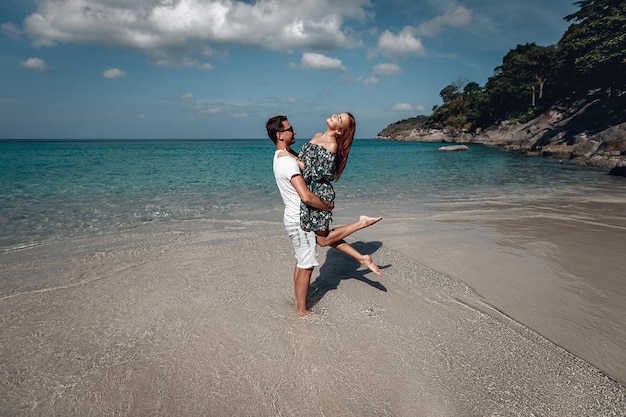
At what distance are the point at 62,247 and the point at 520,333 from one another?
287 inches

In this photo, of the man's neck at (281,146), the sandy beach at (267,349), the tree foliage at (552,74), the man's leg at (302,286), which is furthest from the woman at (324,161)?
the tree foliage at (552,74)

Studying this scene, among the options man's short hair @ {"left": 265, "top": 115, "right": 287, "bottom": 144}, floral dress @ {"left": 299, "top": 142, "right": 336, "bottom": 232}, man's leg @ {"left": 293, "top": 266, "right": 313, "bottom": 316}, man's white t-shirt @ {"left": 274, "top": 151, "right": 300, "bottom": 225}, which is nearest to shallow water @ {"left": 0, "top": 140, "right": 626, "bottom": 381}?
man's leg @ {"left": 293, "top": 266, "right": 313, "bottom": 316}

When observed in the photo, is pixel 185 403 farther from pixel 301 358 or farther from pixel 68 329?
pixel 68 329

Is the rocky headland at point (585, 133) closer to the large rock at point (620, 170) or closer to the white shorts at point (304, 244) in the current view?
the large rock at point (620, 170)

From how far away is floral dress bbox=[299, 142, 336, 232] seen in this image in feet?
10.9

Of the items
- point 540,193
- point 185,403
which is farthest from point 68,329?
point 540,193

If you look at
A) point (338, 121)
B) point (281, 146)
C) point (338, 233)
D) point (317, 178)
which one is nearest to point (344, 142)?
point (338, 121)

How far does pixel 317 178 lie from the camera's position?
11.0ft

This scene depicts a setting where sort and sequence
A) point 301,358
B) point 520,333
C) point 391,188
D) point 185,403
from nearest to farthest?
point 185,403, point 301,358, point 520,333, point 391,188

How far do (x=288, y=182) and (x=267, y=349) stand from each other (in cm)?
163

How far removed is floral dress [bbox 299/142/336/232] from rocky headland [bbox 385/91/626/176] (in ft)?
70.3

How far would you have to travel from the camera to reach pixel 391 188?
1474 centimetres

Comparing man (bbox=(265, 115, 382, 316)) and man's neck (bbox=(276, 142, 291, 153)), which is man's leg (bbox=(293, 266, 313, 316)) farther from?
man's neck (bbox=(276, 142, 291, 153))

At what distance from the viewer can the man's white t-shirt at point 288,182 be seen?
328 centimetres
